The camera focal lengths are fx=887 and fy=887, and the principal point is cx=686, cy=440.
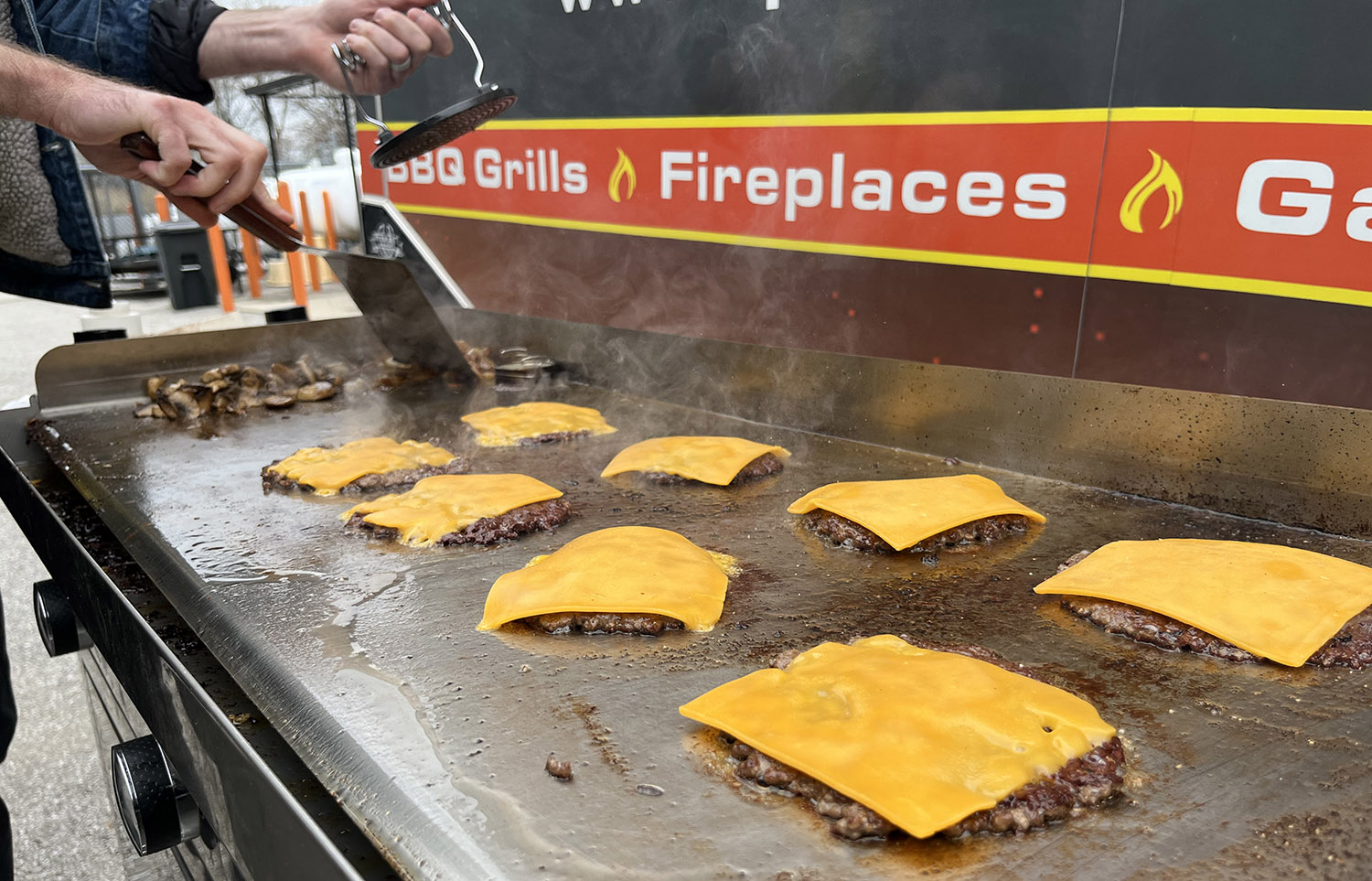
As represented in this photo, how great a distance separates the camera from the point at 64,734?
3434 millimetres

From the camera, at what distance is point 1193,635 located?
1.53 meters

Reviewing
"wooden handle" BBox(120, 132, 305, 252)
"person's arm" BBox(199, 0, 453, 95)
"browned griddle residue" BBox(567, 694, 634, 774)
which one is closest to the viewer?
"browned griddle residue" BBox(567, 694, 634, 774)

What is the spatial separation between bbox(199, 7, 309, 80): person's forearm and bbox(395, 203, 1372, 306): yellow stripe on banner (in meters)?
1.94

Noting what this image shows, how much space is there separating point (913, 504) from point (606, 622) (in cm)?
80

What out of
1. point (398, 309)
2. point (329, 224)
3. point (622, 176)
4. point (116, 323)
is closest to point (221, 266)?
point (329, 224)

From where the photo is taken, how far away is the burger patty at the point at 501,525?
80.5 inches

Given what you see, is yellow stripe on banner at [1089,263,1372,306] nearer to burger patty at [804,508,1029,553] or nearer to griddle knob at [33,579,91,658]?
burger patty at [804,508,1029,553]

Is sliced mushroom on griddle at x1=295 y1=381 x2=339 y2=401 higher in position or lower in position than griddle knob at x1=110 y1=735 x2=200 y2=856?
higher

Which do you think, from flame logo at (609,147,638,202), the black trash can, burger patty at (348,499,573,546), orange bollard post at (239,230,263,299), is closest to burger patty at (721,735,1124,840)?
burger patty at (348,499,573,546)

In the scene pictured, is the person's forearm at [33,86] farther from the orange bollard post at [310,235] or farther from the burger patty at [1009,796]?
the orange bollard post at [310,235]

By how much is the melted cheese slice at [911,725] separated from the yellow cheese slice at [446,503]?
3.11ft

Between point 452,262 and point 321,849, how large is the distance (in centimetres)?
535

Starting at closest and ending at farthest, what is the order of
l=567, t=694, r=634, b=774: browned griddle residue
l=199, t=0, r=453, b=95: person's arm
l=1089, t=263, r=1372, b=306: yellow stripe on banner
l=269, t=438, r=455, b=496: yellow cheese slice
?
l=567, t=694, r=634, b=774: browned griddle residue < l=269, t=438, r=455, b=496: yellow cheese slice < l=1089, t=263, r=1372, b=306: yellow stripe on banner < l=199, t=0, r=453, b=95: person's arm

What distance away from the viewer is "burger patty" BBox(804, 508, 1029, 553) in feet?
6.43
